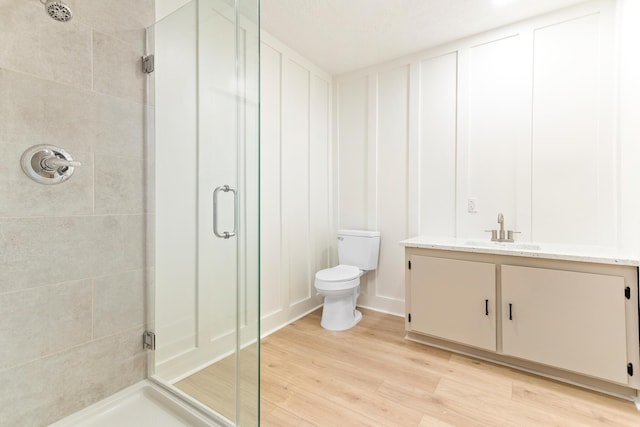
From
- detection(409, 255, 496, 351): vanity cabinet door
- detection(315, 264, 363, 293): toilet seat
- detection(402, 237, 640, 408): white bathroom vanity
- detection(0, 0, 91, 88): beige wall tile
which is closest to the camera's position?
detection(0, 0, 91, 88): beige wall tile

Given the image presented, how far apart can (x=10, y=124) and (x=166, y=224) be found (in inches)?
29.3

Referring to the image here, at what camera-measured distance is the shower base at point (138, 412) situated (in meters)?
1.38

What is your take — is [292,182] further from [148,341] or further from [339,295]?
[148,341]

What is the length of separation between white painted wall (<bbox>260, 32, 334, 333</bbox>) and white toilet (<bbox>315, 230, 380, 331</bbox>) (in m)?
0.29

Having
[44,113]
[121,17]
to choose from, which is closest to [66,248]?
[44,113]

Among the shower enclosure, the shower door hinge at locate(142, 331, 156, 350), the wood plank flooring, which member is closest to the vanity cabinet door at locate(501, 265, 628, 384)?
the wood plank flooring

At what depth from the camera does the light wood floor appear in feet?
4.74

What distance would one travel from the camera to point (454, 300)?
208 cm

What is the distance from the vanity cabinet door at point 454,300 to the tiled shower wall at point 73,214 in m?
1.86

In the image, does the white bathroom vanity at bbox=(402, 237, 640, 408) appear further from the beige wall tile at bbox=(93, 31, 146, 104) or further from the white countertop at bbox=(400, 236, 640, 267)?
the beige wall tile at bbox=(93, 31, 146, 104)

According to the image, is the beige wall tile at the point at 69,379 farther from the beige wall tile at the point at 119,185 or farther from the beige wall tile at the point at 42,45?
the beige wall tile at the point at 42,45

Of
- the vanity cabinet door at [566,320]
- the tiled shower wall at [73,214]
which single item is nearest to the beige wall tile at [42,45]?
the tiled shower wall at [73,214]

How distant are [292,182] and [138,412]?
75.5 inches

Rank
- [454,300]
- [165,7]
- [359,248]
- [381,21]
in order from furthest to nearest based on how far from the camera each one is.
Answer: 1. [359,248]
2. [381,21]
3. [454,300]
4. [165,7]
